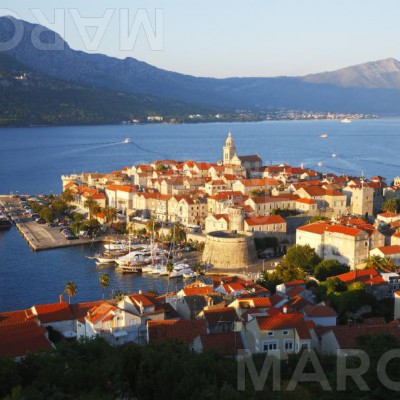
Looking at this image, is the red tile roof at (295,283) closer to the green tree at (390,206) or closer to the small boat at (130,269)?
the small boat at (130,269)

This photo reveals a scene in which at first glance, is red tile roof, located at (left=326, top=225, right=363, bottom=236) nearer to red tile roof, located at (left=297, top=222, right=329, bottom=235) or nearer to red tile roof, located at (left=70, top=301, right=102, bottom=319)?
red tile roof, located at (left=297, top=222, right=329, bottom=235)

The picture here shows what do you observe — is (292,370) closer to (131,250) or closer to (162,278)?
(162,278)

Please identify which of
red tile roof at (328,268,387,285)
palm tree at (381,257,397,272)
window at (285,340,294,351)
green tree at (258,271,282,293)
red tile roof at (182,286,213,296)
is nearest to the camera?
window at (285,340,294,351)

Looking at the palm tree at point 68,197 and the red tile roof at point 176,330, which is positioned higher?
the red tile roof at point 176,330

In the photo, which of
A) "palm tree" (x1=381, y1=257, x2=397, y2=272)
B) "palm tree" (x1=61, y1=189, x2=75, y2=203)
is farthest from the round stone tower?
"palm tree" (x1=61, y1=189, x2=75, y2=203)

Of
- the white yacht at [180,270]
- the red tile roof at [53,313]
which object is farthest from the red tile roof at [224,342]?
the white yacht at [180,270]
